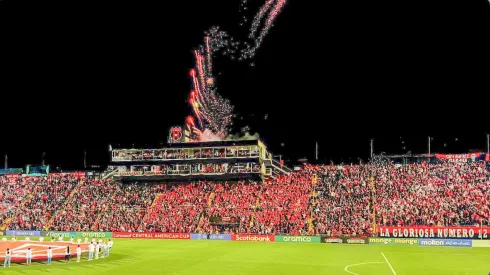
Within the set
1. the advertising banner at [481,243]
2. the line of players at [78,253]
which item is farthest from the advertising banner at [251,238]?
the advertising banner at [481,243]

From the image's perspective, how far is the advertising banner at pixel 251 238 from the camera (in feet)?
167

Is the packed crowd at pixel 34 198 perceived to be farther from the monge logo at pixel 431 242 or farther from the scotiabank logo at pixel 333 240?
the monge logo at pixel 431 242

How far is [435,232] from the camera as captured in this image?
46.2 m

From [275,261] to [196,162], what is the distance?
32537 millimetres

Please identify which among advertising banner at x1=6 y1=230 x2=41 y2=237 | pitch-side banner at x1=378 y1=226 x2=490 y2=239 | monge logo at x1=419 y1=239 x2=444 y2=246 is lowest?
advertising banner at x1=6 y1=230 x2=41 y2=237

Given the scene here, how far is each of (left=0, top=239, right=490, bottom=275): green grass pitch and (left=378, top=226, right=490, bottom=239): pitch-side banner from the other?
252cm

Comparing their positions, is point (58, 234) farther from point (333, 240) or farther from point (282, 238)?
point (333, 240)

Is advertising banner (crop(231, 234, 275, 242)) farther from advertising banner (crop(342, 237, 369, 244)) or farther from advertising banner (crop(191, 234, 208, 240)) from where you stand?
advertising banner (crop(342, 237, 369, 244))

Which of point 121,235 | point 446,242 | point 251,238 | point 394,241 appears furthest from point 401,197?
point 121,235

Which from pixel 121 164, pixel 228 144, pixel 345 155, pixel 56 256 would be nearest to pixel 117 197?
pixel 121 164

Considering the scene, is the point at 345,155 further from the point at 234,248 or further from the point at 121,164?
the point at 234,248

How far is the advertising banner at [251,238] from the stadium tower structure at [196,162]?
11.1 m

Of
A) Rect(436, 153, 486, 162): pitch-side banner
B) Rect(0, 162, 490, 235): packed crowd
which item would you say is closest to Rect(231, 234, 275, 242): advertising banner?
Rect(0, 162, 490, 235): packed crowd

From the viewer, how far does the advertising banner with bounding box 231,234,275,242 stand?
2002 inches
